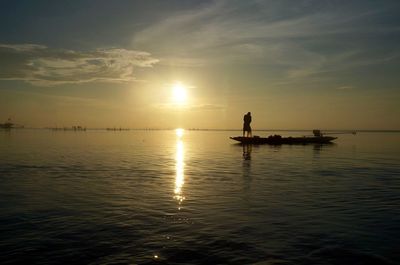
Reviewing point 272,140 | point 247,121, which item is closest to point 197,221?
point 247,121

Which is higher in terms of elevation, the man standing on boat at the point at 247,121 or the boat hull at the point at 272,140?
the man standing on boat at the point at 247,121

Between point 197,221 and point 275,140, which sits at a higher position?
point 275,140

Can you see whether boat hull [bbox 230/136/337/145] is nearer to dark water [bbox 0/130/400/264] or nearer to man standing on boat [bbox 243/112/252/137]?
man standing on boat [bbox 243/112/252/137]

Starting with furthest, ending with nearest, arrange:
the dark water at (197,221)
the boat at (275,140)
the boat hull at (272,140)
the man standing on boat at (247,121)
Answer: the boat at (275,140) → the boat hull at (272,140) → the man standing on boat at (247,121) → the dark water at (197,221)

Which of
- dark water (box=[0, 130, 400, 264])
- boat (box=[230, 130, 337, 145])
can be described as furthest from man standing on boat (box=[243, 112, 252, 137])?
dark water (box=[0, 130, 400, 264])

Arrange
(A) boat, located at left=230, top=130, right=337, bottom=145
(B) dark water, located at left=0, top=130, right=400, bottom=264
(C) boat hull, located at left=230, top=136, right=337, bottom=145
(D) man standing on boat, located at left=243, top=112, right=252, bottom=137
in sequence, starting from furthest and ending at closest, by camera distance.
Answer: (A) boat, located at left=230, top=130, right=337, bottom=145, (C) boat hull, located at left=230, top=136, right=337, bottom=145, (D) man standing on boat, located at left=243, top=112, right=252, bottom=137, (B) dark water, located at left=0, top=130, right=400, bottom=264

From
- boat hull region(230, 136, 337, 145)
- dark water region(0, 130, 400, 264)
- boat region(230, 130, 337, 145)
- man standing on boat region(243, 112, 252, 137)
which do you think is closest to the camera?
dark water region(0, 130, 400, 264)

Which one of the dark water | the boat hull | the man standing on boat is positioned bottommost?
the dark water

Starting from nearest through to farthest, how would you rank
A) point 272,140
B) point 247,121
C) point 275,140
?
point 247,121 → point 275,140 → point 272,140

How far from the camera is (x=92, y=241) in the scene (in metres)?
10.8

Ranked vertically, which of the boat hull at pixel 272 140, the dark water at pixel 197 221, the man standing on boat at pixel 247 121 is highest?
the man standing on boat at pixel 247 121

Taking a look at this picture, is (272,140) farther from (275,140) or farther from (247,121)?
(247,121)

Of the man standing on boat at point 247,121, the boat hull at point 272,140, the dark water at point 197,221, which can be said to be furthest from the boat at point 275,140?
the dark water at point 197,221

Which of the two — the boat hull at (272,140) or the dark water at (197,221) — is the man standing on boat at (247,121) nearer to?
the boat hull at (272,140)
